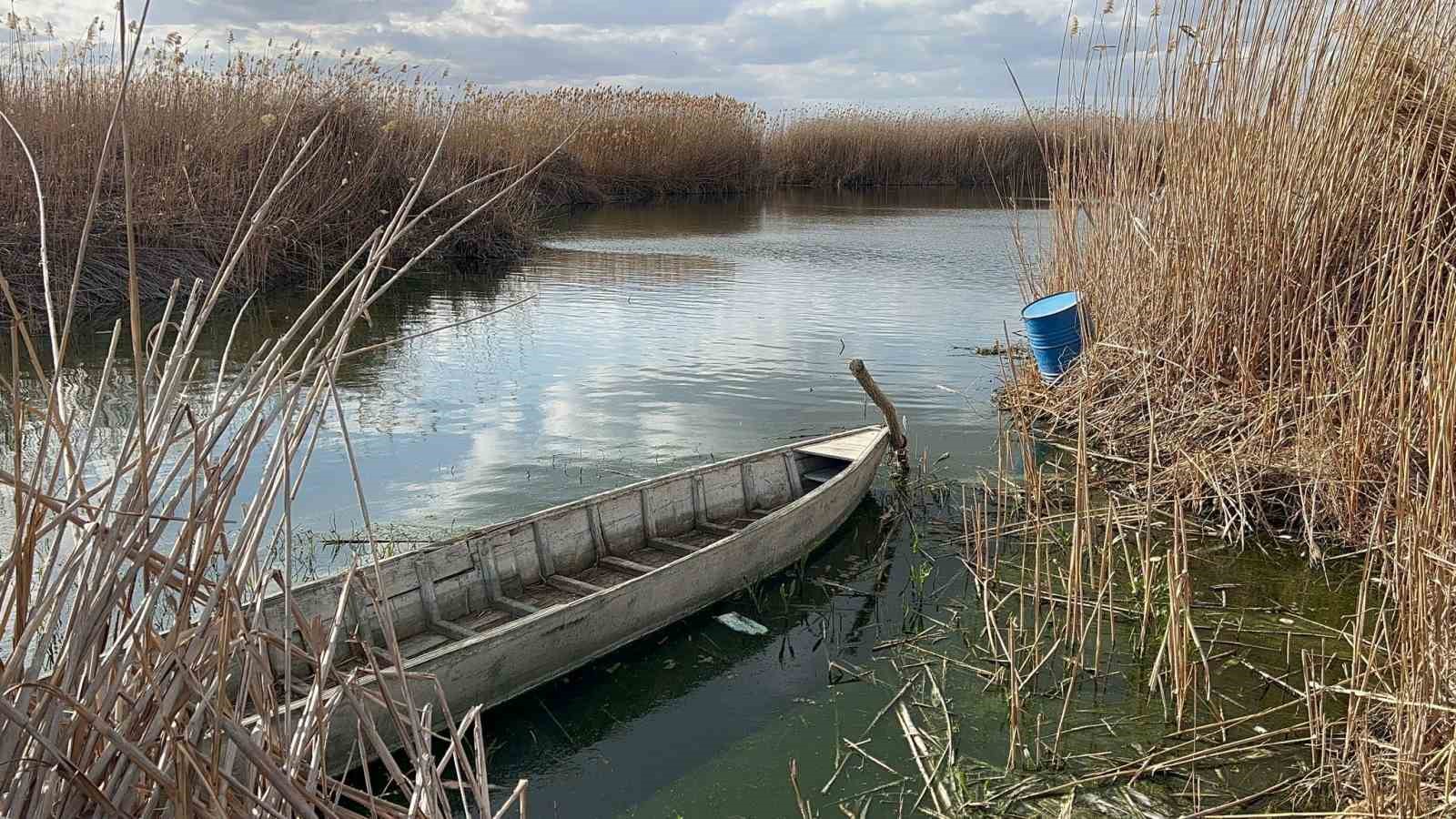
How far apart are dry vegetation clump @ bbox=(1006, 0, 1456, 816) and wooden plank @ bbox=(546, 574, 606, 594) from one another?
225cm

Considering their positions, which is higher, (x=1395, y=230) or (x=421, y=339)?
(x=1395, y=230)

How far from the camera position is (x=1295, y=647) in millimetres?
4805

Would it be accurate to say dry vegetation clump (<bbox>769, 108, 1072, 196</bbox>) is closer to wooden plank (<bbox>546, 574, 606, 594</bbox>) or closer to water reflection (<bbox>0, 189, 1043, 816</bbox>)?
water reflection (<bbox>0, 189, 1043, 816</bbox>)

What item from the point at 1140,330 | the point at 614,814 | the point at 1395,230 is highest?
the point at 1395,230

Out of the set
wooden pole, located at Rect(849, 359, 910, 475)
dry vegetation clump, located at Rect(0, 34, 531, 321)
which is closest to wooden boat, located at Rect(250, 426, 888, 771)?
wooden pole, located at Rect(849, 359, 910, 475)

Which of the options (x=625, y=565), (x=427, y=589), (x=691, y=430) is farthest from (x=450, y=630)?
(x=691, y=430)

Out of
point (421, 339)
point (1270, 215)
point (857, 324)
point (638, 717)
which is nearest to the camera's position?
point (638, 717)

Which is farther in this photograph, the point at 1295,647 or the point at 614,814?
the point at 1295,647

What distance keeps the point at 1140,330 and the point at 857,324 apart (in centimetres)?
526

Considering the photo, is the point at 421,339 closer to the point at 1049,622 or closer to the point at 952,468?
the point at 952,468

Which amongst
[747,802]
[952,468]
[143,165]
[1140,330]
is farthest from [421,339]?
[747,802]

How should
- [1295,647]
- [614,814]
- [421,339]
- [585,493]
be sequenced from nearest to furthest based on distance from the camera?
1. [614,814]
2. [1295,647]
3. [585,493]
4. [421,339]

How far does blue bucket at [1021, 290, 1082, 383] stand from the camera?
805 cm

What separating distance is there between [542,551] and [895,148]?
2744 cm
